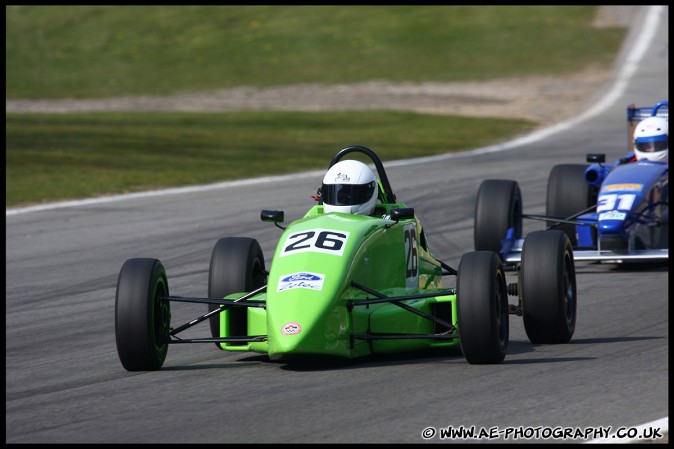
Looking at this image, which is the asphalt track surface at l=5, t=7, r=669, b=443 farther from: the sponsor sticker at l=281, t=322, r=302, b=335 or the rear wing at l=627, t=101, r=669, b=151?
the rear wing at l=627, t=101, r=669, b=151

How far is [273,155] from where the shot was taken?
24312 mm

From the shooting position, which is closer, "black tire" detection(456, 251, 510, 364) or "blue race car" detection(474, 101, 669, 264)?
"black tire" detection(456, 251, 510, 364)

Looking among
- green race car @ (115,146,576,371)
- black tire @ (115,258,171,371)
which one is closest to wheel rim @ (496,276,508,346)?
green race car @ (115,146,576,371)

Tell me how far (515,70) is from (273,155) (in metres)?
18.4

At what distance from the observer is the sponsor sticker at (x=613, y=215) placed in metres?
12.6

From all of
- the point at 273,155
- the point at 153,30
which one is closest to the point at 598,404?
the point at 273,155

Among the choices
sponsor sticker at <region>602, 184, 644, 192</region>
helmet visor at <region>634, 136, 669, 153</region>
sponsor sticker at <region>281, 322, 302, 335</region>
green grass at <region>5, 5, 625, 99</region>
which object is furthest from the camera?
green grass at <region>5, 5, 625, 99</region>

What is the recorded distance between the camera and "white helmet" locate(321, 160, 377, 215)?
29.9ft

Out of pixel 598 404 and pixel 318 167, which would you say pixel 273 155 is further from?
pixel 598 404

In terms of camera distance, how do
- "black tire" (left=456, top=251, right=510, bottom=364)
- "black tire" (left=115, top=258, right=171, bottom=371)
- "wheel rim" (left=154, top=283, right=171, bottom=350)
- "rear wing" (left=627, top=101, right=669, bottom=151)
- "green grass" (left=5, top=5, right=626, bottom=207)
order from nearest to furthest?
"black tire" (left=456, top=251, right=510, bottom=364) < "black tire" (left=115, top=258, right=171, bottom=371) < "wheel rim" (left=154, top=283, right=171, bottom=350) < "rear wing" (left=627, top=101, right=669, bottom=151) < "green grass" (left=5, top=5, right=626, bottom=207)

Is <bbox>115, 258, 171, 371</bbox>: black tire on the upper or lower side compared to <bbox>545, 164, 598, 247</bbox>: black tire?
lower

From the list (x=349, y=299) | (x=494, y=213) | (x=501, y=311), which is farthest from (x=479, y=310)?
(x=494, y=213)

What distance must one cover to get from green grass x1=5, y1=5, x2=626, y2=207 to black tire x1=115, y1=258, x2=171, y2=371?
1101cm

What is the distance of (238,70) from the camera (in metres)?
44.2
